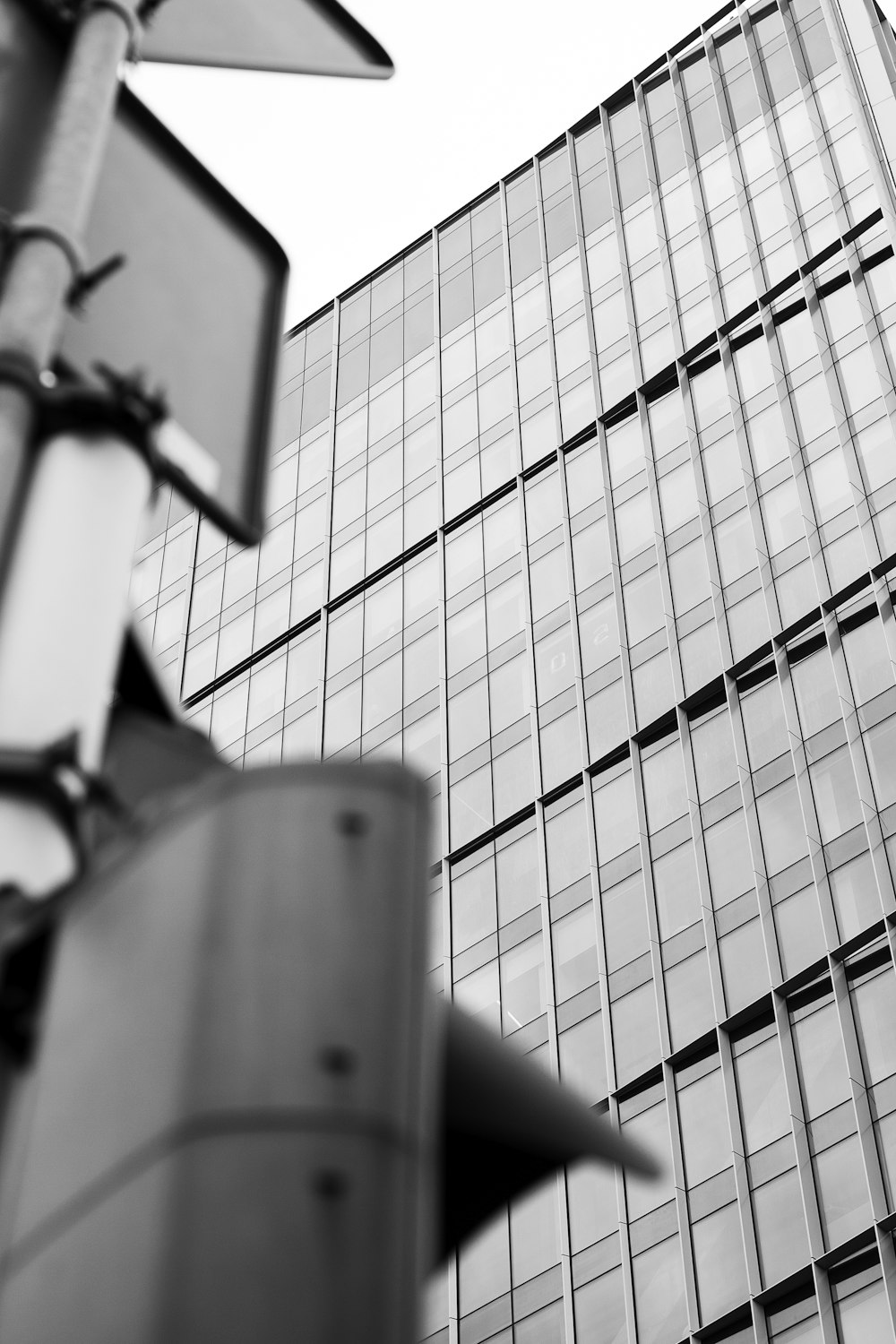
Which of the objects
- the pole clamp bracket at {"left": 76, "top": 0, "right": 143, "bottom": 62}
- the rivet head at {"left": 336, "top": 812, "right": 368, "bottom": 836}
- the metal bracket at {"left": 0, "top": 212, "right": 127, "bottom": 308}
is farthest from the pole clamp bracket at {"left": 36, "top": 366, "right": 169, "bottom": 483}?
the pole clamp bracket at {"left": 76, "top": 0, "right": 143, "bottom": 62}

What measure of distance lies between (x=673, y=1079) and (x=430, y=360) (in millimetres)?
32224

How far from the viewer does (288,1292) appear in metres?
1.79

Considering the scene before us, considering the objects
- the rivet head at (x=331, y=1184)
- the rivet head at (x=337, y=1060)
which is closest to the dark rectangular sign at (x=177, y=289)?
the rivet head at (x=337, y=1060)

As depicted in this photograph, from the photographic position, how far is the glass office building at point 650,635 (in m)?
33.2

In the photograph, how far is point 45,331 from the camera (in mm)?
2625

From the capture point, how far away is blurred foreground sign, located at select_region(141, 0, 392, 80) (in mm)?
3902

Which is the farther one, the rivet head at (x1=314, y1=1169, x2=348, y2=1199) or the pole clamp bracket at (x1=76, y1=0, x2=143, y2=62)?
the pole clamp bracket at (x1=76, y1=0, x2=143, y2=62)

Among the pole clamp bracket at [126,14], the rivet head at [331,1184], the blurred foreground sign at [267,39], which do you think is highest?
the blurred foreground sign at [267,39]

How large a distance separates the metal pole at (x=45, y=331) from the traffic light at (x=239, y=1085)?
0.54ft

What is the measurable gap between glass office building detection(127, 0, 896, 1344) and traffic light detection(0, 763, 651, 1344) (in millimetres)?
29740

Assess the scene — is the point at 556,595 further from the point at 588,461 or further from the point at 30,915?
the point at 30,915

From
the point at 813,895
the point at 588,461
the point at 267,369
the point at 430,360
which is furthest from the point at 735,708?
the point at 267,369

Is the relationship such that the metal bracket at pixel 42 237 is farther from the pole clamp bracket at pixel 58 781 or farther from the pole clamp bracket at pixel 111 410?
the pole clamp bracket at pixel 58 781

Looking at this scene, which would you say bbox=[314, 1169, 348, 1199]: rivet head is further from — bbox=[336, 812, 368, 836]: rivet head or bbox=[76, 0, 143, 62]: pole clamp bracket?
bbox=[76, 0, 143, 62]: pole clamp bracket
